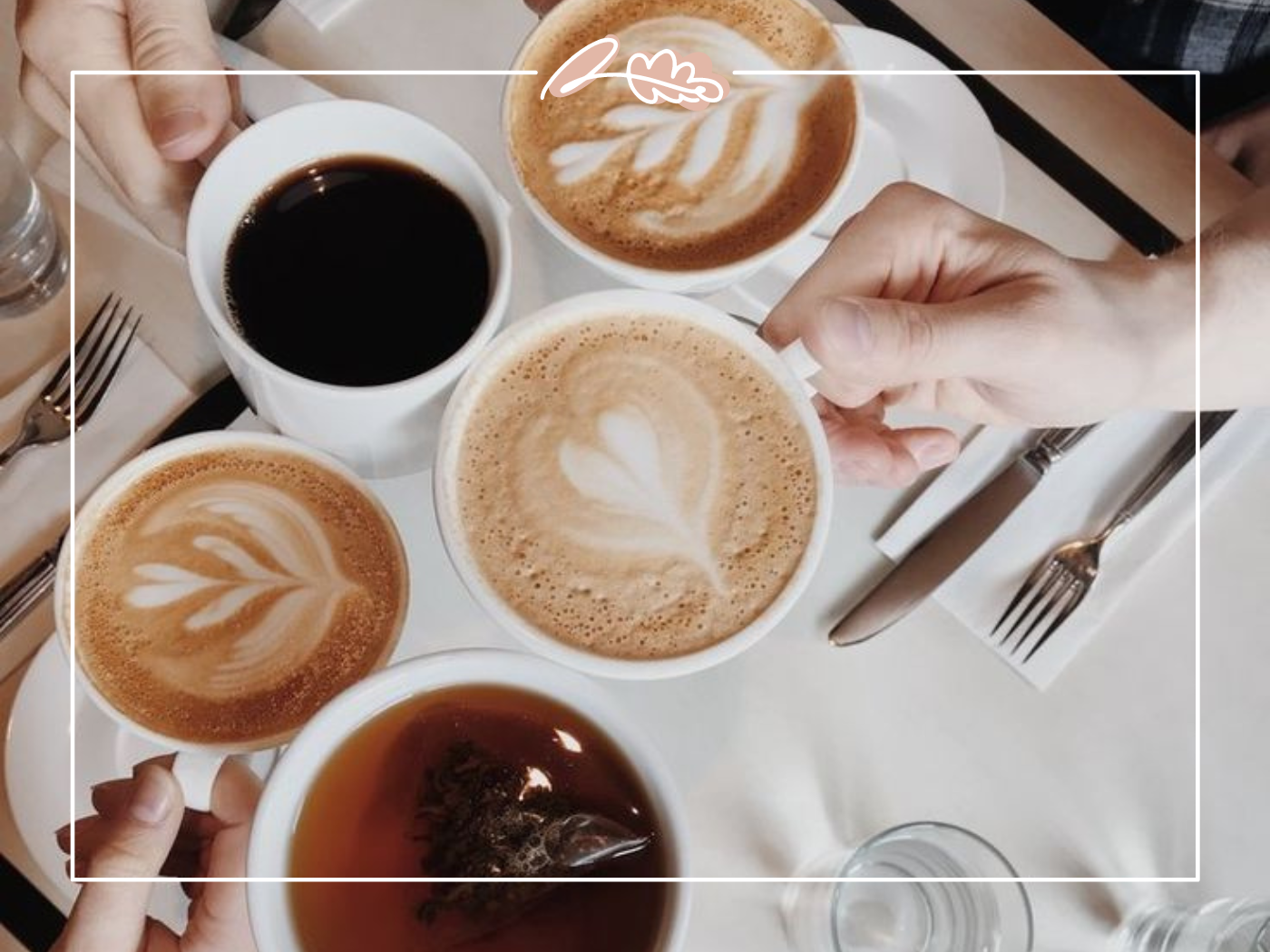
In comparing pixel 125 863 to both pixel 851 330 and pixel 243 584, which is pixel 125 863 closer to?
pixel 243 584

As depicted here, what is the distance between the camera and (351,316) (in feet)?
2.69

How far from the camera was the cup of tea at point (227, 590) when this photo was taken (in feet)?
2.57

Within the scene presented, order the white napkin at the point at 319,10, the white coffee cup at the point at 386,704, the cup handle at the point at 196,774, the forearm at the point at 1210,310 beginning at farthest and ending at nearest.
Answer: the white napkin at the point at 319,10 < the forearm at the point at 1210,310 < the cup handle at the point at 196,774 < the white coffee cup at the point at 386,704

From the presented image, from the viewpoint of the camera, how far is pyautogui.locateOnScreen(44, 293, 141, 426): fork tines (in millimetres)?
881

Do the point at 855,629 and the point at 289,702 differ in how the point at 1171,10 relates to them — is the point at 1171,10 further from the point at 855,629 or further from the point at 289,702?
the point at 289,702

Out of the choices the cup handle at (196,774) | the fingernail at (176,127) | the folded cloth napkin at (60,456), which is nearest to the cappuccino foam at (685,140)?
the fingernail at (176,127)

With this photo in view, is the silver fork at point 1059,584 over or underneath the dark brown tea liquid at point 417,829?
over

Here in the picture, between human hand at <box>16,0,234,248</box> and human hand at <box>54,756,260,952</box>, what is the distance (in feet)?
1.26

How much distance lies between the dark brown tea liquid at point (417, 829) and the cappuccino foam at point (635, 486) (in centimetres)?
6

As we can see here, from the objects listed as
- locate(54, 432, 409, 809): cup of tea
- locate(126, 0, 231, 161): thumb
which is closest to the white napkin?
locate(126, 0, 231, 161): thumb

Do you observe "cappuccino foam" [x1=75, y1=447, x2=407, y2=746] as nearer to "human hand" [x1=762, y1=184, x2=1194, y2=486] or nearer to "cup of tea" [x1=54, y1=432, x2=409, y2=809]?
"cup of tea" [x1=54, y1=432, x2=409, y2=809]

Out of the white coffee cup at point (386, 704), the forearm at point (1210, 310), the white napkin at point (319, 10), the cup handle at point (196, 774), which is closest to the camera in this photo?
the white coffee cup at point (386, 704)

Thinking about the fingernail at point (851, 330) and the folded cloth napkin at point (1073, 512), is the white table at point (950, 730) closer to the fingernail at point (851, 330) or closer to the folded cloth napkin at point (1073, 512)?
the folded cloth napkin at point (1073, 512)

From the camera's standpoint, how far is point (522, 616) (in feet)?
2.43
